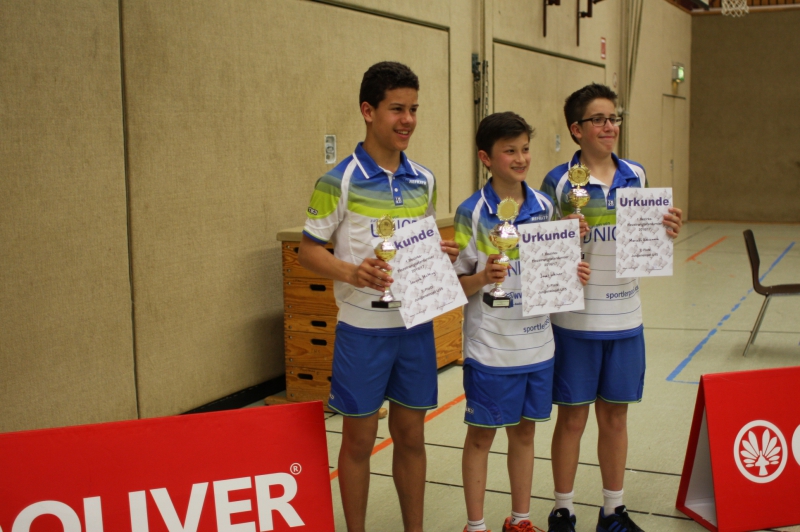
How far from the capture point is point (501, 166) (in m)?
2.77

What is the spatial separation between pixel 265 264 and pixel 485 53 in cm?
385

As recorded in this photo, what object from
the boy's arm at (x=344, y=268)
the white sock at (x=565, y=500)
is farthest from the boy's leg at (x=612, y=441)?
the boy's arm at (x=344, y=268)

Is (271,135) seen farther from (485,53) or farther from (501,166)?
(485,53)

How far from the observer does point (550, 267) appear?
2750 mm

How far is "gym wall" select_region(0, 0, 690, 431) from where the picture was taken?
3695mm

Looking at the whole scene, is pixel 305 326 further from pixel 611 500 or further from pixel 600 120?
pixel 600 120

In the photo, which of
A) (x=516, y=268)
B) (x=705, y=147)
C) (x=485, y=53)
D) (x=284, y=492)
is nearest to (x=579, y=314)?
(x=516, y=268)

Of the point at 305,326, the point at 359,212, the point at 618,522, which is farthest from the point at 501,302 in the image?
the point at 305,326

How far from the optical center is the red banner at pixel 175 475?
2.38m

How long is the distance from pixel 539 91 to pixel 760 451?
7.07m

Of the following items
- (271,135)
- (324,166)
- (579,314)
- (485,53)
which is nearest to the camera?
(579,314)

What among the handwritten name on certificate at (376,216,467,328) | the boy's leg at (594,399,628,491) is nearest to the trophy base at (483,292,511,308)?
the handwritten name on certificate at (376,216,467,328)

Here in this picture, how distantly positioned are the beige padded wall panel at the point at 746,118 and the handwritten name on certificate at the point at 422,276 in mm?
15227

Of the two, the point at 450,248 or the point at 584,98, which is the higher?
the point at 584,98
